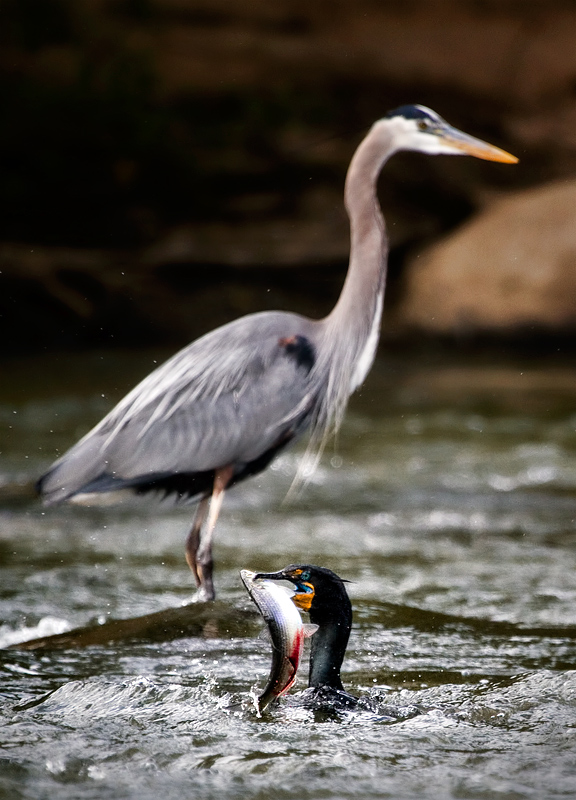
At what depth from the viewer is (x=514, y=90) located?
11.7 metres

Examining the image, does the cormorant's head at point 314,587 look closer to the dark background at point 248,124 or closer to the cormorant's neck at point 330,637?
the cormorant's neck at point 330,637

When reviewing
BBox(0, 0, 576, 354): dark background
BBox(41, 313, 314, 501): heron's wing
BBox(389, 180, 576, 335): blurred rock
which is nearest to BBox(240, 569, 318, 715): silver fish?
BBox(41, 313, 314, 501): heron's wing

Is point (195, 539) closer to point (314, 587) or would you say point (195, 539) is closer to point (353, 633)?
point (353, 633)

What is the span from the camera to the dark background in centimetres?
1127

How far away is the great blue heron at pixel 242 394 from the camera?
3.90 meters

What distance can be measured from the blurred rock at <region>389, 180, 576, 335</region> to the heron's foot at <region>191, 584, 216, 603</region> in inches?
277

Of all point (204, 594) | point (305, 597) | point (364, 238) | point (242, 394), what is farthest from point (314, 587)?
point (364, 238)

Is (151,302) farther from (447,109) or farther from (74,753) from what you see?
(74,753)

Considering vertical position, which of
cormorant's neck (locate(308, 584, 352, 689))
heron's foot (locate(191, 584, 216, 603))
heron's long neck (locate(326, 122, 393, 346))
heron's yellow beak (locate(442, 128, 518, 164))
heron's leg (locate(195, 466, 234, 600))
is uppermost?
heron's yellow beak (locate(442, 128, 518, 164))

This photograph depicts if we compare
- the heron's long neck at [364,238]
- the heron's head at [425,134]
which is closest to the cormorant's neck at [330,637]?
the heron's long neck at [364,238]

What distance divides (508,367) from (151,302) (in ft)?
11.1

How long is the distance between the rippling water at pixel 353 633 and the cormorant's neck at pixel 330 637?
4.2 inches

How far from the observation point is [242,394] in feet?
13.2

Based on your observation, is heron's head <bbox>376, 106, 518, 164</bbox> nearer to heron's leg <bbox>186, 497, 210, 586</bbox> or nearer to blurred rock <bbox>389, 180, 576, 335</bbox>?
heron's leg <bbox>186, 497, 210, 586</bbox>
